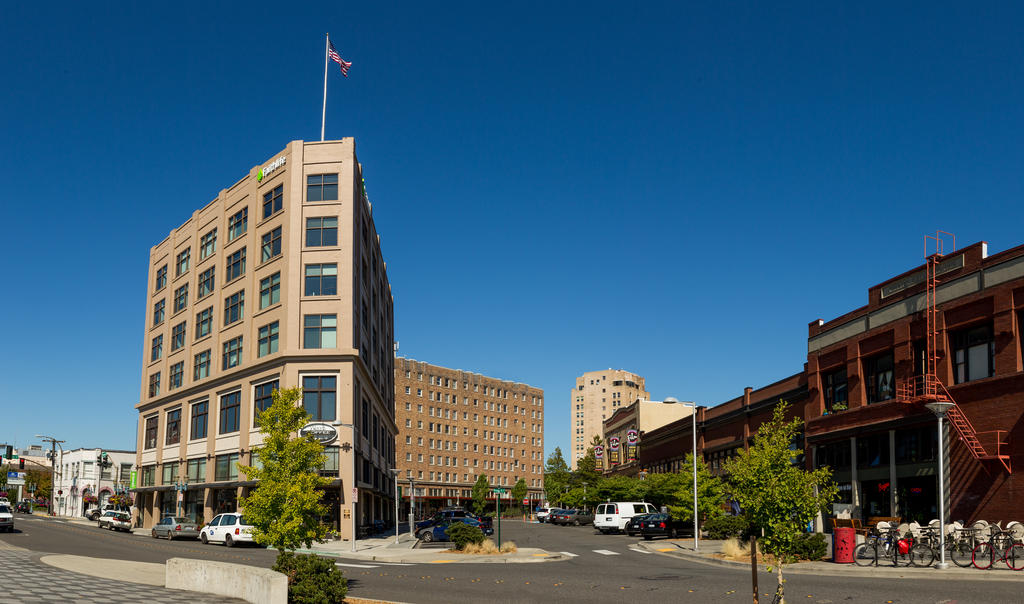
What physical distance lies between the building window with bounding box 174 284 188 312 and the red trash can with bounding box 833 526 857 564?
5935cm

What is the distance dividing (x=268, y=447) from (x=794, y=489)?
14.1 meters

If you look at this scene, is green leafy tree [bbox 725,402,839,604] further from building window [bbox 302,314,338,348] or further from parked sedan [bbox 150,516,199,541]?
parked sedan [bbox 150,516,199,541]

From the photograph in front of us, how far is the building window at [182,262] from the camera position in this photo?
248 feet

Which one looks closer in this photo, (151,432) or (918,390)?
(918,390)

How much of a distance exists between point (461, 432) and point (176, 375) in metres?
77.7

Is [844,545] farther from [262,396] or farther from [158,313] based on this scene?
[158,313]

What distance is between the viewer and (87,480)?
427 feet

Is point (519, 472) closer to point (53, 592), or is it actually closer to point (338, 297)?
point (338, 297)

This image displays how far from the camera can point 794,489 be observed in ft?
53.5

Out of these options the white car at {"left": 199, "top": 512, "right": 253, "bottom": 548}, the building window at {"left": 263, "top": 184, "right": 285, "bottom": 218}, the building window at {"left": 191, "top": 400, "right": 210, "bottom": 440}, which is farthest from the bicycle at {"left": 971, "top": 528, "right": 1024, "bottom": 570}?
the building window at {"left": 191, "top": 400, "right": 210, "bottom": 440}

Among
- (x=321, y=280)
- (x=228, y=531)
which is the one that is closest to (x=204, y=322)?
(x=321, y=280)

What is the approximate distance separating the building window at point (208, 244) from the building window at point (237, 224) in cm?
287

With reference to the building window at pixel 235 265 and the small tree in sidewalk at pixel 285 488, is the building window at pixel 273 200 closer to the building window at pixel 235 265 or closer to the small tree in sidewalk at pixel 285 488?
the building window at pixel 235 265

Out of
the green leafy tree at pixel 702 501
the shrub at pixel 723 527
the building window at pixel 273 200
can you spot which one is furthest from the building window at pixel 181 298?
the shrub at pixel 723 527
